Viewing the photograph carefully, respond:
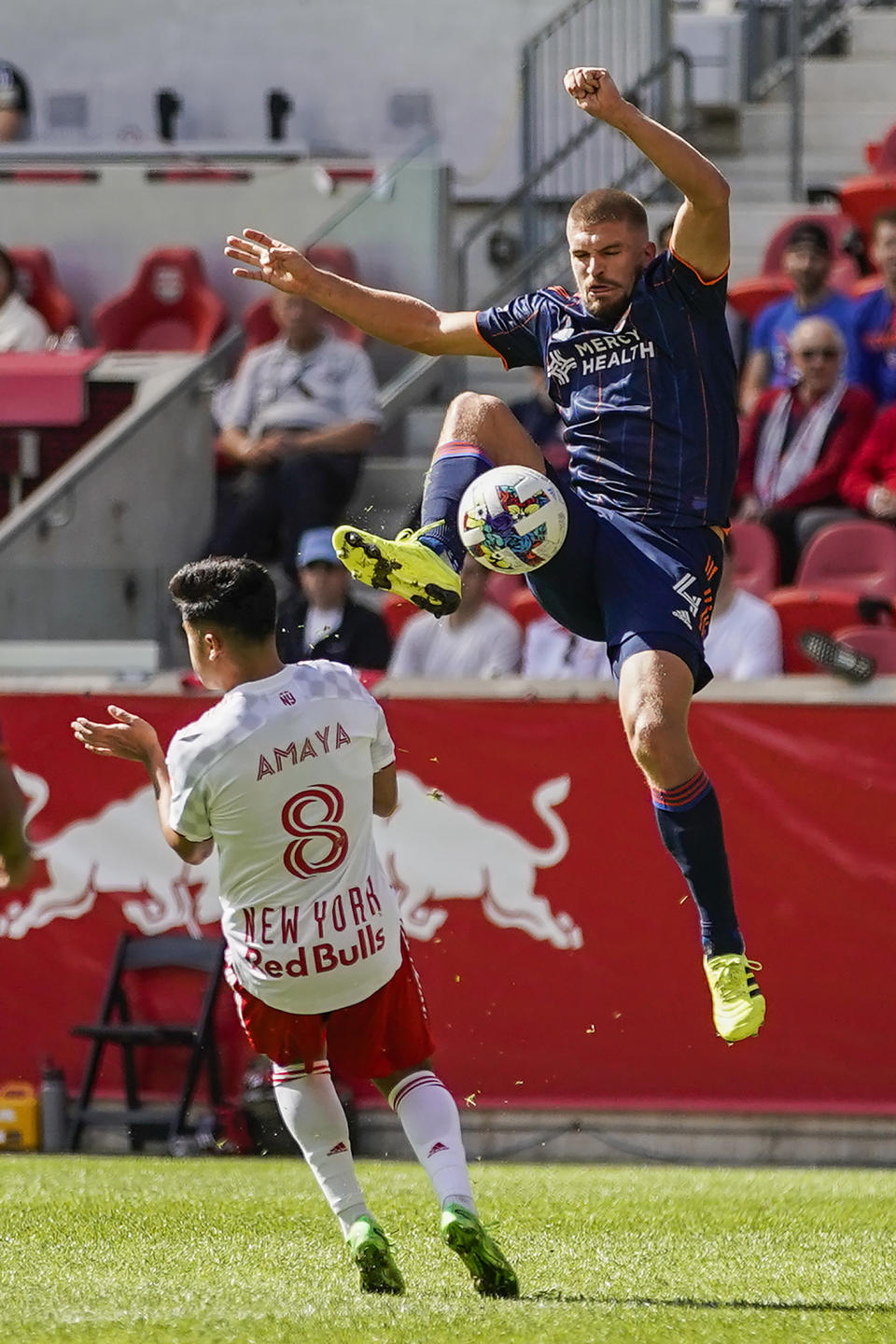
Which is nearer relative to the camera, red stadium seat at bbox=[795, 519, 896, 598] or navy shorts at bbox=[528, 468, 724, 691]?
navy shorts at bbox=[528, 468, 724, 691]

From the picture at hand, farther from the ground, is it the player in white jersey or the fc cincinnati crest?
the fc cincinnati crest

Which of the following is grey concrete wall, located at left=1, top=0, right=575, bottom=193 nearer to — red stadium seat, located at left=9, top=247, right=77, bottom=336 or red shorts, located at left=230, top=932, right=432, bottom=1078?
red stadium seat, located at left=9, top=247, right=77, bottom=336

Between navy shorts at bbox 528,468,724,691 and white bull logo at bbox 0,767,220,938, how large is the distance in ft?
12.5

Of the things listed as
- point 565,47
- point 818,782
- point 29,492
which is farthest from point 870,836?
point 565,47

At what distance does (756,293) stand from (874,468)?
2641 mm

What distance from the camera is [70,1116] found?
958 cm

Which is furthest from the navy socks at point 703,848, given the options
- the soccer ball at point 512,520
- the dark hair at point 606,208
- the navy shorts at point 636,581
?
the dark hair at point 606,208

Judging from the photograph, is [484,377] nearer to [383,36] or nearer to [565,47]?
[565,47]

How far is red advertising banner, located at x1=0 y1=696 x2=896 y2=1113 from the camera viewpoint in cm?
914

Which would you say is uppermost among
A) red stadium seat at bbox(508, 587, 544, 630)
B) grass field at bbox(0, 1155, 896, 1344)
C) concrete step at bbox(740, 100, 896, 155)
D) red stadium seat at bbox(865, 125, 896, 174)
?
concrete step at bbox(740, 100, 896, 155)

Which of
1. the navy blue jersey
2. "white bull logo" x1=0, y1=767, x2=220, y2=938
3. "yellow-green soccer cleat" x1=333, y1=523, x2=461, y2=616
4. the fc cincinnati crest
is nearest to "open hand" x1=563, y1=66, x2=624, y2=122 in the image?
the navy blue jersey

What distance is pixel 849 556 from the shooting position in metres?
10.7

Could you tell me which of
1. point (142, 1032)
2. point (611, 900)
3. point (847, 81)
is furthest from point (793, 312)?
point (142, 1032)

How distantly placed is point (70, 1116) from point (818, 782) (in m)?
3.64
